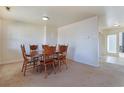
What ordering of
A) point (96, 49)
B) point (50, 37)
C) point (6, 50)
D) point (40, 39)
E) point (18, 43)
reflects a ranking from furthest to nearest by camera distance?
point (50, 37)
point (40, 39)
point (18, 43)
point (6, 50)
point (96, 49)

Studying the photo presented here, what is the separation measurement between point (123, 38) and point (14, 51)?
7.40 metres

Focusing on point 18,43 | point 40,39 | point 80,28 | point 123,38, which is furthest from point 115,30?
point 18,43

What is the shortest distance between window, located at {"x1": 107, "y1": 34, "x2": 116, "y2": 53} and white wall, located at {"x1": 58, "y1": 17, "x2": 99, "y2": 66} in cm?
433

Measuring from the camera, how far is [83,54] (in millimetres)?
4863

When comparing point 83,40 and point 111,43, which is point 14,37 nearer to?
point 83,40

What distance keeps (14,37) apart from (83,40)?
3.50 meters

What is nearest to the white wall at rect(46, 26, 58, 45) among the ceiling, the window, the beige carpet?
the ceiling

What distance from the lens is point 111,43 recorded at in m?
8.40

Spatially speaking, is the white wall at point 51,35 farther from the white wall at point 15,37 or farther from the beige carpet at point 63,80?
the beige carpet at point 63,80

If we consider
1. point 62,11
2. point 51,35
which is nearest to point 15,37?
point 51,35

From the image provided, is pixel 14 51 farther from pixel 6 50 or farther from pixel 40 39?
pixel 40 39

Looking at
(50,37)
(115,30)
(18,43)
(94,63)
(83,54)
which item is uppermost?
(115,30)

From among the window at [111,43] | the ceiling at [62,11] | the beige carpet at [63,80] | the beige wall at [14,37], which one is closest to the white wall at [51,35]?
the beige wall at [14,37]

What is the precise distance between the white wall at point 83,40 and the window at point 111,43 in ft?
14.2
